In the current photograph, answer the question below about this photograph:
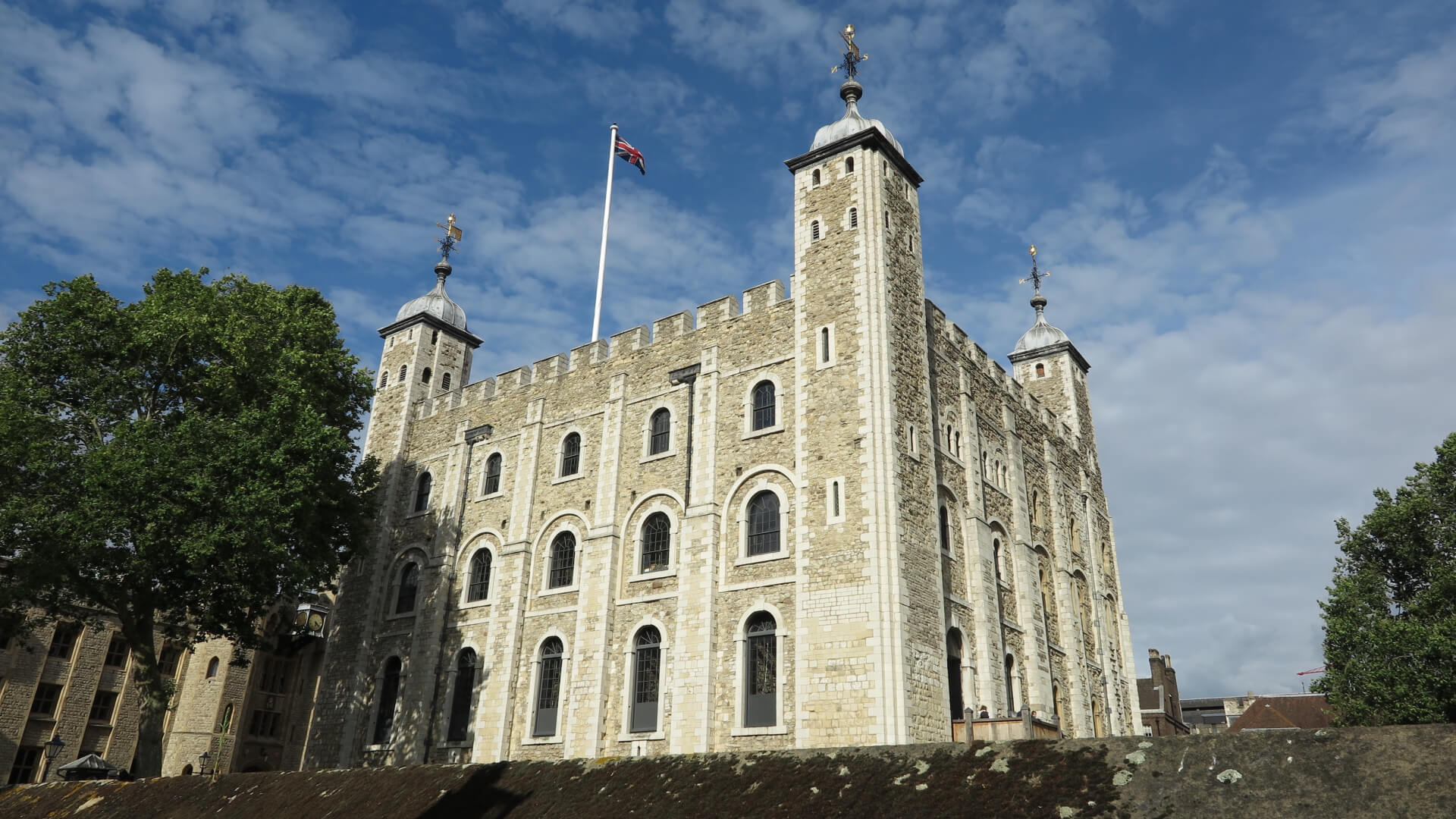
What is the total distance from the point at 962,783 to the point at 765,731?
902 centimetres

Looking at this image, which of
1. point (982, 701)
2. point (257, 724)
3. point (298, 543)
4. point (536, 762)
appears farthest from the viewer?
point (257, 724)

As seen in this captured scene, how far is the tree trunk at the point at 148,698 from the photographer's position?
80.9 ft

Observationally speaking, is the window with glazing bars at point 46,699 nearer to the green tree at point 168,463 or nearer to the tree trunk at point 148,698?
the green tree at point 168,463

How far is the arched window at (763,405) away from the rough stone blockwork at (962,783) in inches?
402

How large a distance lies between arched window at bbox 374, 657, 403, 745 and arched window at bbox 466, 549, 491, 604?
3.42 m

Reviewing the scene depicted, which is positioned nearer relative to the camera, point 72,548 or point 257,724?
point 72,548

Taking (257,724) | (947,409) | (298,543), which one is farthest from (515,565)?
(257,724)

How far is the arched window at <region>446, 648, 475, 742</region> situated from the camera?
29328mm

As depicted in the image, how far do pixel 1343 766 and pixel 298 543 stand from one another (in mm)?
24428

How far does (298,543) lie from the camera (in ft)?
88.3

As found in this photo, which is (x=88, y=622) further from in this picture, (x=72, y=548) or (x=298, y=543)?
(x=298, y=543)

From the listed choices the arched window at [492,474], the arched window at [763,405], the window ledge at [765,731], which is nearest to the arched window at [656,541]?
the arched window at [763,405]

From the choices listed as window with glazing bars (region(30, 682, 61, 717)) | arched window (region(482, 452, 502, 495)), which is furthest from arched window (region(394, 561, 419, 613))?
window with glazing bars (region(30, 682, 61, 717))

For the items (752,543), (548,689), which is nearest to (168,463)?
(548,689)
